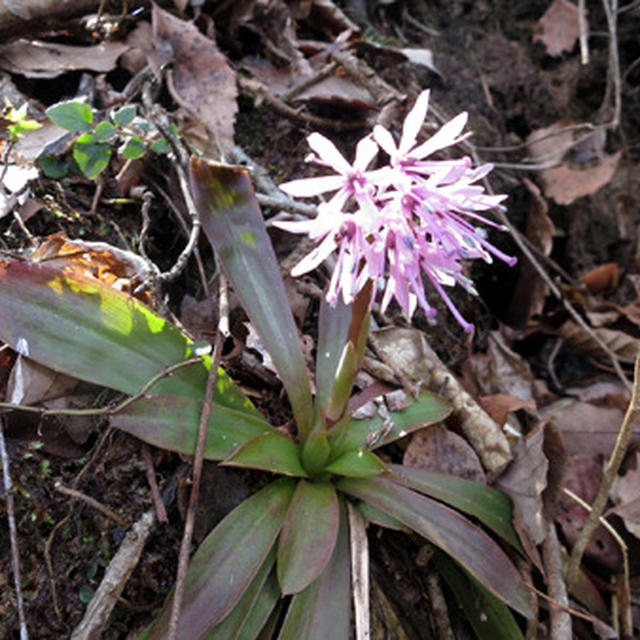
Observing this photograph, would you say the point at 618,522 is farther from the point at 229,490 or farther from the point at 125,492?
the point at 125,492

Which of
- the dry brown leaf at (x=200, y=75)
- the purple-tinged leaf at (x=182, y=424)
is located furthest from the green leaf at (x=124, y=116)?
the purple-tinged leaf at (x=182, y=424)

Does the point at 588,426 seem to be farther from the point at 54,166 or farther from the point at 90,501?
the point at 54,166

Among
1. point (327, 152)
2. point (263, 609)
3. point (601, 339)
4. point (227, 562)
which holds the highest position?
point (327, 152)

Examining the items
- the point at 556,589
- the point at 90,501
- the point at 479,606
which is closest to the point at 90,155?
the point at 90,501

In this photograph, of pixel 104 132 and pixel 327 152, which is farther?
pixel 104 132

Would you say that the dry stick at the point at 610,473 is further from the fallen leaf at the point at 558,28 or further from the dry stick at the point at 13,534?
the fallen leaf at the point at 558,28

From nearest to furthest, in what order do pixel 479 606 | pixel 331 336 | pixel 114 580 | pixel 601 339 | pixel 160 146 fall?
1. pixel 114 580
2. pixel 479 606
3. pixel 331 336
4. pixel 160 146
5. pixel 601 339

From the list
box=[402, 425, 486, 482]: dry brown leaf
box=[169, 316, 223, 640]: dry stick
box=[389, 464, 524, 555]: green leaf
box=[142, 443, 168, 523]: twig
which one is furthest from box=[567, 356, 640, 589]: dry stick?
box=[142, 443, 168, 523]: twig
